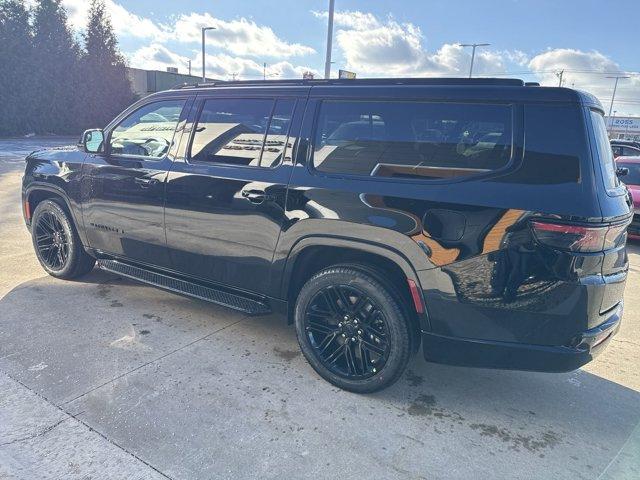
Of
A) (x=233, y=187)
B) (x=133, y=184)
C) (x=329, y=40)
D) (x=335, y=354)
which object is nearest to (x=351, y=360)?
(x=335, y=354)

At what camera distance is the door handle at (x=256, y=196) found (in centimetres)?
320

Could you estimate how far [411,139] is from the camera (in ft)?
9.09

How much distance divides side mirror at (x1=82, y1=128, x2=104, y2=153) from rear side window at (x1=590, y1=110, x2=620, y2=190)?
3758 millimetres

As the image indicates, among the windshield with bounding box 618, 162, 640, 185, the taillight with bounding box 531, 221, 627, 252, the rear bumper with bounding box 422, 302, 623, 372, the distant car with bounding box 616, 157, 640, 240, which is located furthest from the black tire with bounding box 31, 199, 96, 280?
the windshield with bounding box 618, 162, 640, 185

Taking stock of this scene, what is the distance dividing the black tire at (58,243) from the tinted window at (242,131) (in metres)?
1.79

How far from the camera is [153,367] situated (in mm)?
3240

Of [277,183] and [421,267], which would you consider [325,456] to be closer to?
[421,267]

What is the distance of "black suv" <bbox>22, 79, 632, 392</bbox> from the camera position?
2420 mm

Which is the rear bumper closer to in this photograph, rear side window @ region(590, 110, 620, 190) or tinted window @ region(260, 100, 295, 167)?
rear side window @ region(590, 110, 620, 190)

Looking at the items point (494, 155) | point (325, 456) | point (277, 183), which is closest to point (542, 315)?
point (494, 155)

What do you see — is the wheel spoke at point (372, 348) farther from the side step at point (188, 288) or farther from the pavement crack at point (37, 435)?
the pavement crack at point (37, 435)

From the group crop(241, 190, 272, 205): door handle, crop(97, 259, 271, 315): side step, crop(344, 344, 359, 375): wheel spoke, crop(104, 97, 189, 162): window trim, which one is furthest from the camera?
crop(104, 97, 189, 162): window trim

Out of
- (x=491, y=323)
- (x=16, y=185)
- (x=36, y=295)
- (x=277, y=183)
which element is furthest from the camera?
(x=16, y=185)

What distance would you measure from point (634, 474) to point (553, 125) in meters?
1.84
